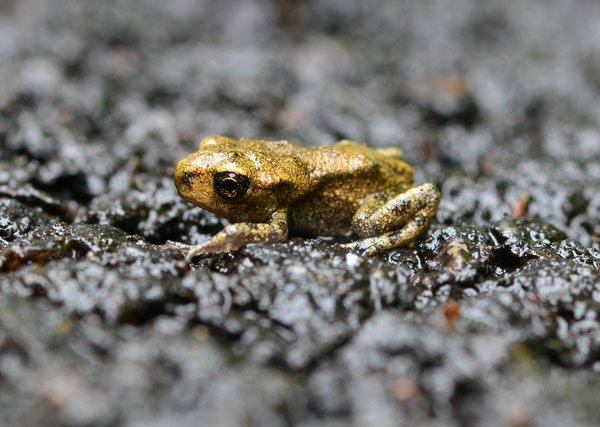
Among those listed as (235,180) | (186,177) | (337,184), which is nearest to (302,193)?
(337,184)

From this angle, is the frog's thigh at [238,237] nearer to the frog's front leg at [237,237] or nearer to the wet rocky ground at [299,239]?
the frog's front leg at [237,237]

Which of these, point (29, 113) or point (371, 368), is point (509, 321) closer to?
point (371, 368)

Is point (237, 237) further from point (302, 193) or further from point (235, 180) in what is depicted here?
point (302, 193)

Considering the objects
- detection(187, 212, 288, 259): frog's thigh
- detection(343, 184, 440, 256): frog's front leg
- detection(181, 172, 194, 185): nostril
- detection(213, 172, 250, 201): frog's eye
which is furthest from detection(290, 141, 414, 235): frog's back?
detection(181, 172, 194, 185): nostril

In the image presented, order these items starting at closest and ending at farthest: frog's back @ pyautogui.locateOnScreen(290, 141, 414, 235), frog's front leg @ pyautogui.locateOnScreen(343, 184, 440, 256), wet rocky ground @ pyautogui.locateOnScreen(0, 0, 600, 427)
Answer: wet rocky ground @ pyautogui.locateOnScreen(0, 0, 600, 427) < frog's front leg @ pyautogui.locateOnScreen(343, 184, 440, 256) < frog's back @ pyautogui.locateOnScreen(290, 141, 414, 235)

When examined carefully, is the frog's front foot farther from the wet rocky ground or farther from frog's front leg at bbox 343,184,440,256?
frog's front leg at bbox 343,184,440,256

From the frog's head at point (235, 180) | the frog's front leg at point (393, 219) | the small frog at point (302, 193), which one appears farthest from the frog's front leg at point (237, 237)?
the frog's front leg at point (393, 219)
